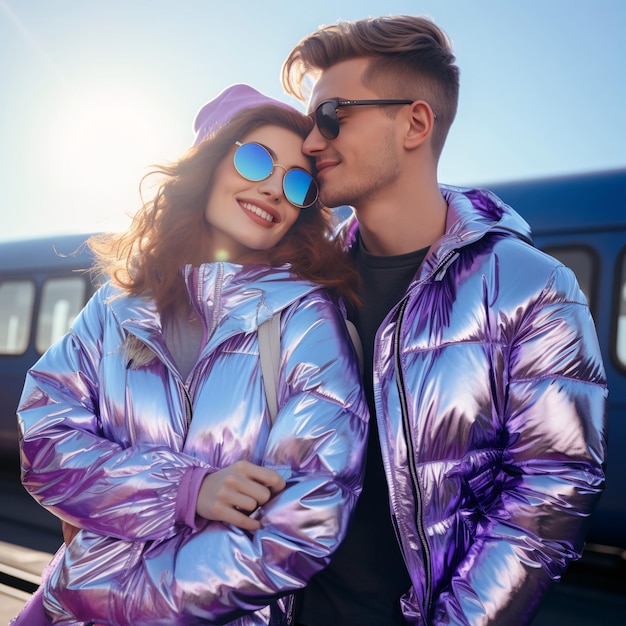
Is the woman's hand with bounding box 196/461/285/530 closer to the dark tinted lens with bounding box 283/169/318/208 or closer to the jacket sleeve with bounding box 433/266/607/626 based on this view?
the jacket sleeve with bounding box 433/266/607/626

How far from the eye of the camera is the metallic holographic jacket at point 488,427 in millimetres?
1461

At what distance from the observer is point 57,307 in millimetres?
6973

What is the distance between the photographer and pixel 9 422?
7.23 m

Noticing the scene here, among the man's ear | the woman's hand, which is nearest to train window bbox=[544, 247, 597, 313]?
the man's ear

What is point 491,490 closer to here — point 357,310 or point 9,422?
point 357,310

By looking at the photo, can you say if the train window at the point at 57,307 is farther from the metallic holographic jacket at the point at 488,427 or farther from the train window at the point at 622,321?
the metallic holographic jacket at the point at 488,427

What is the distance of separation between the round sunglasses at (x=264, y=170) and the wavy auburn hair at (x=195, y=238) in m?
0.10

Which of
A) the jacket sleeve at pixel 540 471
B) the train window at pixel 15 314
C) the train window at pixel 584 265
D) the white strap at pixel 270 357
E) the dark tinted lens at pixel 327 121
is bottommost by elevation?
the train window at pixel 15 314

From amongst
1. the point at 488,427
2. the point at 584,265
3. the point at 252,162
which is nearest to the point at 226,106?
the point at 252,162

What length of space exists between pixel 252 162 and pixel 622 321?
125 inches

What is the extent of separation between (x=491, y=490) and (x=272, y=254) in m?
0.92

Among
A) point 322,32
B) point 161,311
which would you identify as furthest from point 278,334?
point 322,32

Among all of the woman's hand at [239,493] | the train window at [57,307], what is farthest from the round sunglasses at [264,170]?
the train window at [57,307]

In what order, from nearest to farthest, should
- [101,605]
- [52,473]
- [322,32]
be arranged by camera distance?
[101,605]
[52,473]
[322,32]
